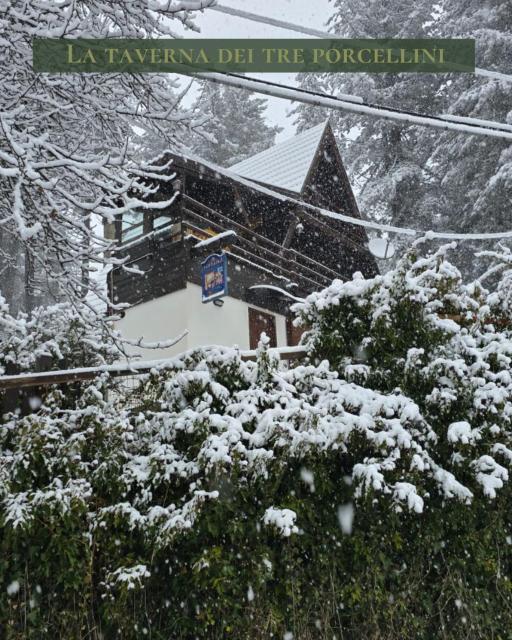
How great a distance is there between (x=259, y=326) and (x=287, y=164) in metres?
5.67

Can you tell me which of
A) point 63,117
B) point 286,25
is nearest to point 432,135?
point 286,25

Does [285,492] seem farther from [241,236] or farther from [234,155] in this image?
[234,155]

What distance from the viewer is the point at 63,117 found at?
265 inches

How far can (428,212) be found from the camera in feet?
71.6

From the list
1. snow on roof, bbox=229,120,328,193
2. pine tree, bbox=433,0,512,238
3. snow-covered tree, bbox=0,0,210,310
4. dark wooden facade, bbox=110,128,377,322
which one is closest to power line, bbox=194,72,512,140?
snow-covered tree, bbox=0,0,210,310

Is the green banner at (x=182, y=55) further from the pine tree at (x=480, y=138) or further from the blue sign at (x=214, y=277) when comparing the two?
the pine tree at (x=480, y=138)

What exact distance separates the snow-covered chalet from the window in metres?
0.03

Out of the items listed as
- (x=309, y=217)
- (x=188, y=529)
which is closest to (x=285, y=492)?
(x=188, y=529)

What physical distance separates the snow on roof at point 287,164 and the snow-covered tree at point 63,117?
415 inches

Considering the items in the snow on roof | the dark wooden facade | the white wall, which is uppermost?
the snow on roof

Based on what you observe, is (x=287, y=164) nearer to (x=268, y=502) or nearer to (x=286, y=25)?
(x=286, y=25)

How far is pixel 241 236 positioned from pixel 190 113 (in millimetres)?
10575

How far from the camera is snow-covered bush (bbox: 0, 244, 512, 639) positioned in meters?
4.72

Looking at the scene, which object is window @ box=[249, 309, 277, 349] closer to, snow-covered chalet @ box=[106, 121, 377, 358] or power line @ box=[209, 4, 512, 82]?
snow-covered chalet @ box=[106, 121, 377, 358]
